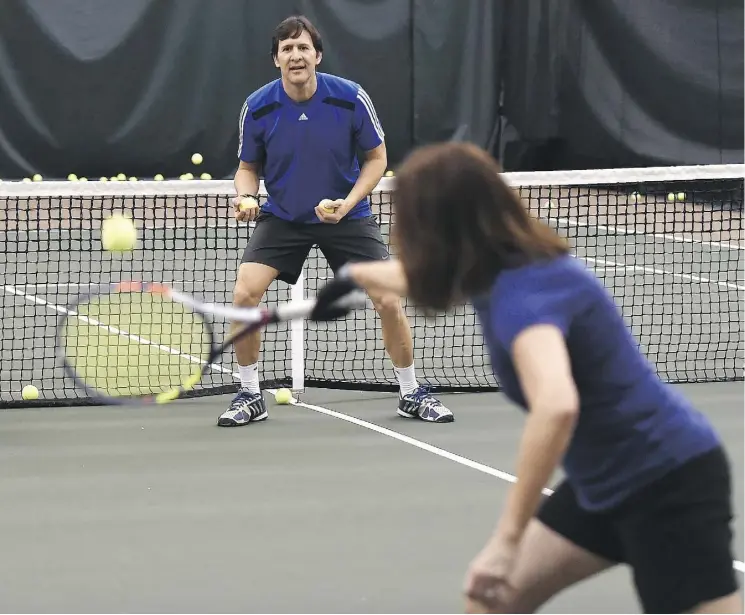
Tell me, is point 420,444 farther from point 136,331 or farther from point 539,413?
point 539,413

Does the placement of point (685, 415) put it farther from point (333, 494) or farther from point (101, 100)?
point (101, 100)

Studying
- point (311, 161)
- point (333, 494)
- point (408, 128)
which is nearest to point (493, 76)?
point (408, 128)

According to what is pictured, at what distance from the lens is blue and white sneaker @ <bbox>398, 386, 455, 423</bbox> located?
15.0 ft

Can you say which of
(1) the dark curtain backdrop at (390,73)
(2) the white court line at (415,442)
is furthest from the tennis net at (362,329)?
(1) the dark curtain backdrop at (390,73)

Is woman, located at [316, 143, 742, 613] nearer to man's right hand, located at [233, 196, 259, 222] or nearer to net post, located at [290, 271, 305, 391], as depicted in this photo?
man's right hand, located at [233, 196, 259, 222]

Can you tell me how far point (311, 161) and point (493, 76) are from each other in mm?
8262

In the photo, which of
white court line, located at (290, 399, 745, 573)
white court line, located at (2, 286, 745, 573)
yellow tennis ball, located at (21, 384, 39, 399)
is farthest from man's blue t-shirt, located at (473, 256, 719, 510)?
yellow tennis ball, located at (21, 384, 39, 399)

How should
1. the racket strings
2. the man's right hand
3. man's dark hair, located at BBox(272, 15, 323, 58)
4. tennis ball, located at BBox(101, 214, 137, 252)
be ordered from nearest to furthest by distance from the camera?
the racket strings → tennis ball, located at BBox(101, 214, 137, 252) → the man's right hand → man's dark hair, located at BBox(272, 15, 323, 58)

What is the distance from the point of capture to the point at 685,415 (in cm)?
182

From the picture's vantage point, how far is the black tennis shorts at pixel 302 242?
14.6 ft

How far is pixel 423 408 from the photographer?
4.58 meters

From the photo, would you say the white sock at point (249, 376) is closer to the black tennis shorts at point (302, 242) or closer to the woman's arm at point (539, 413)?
the black tennis shorts at point (302, 242)

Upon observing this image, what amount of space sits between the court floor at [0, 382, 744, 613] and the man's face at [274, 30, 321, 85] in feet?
3.90

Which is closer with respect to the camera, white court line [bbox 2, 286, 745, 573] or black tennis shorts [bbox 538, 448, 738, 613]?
black tennis shorts [bbox 538, 448, 738, 613]
